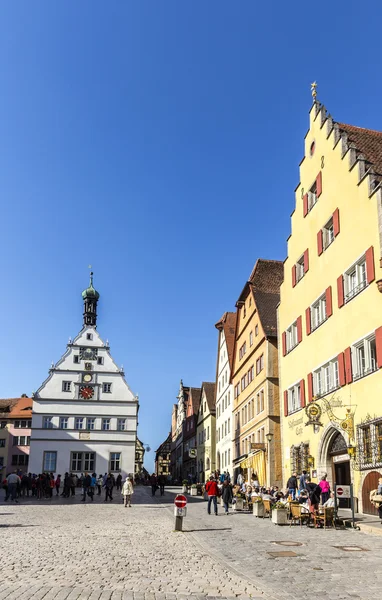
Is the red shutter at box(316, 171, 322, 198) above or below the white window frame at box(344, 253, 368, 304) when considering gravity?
above

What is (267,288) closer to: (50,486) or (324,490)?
(50,486)

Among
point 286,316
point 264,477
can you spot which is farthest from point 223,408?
point 286,316

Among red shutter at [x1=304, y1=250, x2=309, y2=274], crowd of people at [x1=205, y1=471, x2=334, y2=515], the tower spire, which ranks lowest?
crowd of people at [x1=205, y1=471, x2=334, y2=515]

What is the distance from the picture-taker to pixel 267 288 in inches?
1602

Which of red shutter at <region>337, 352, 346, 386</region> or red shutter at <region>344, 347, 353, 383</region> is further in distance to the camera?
red shutter at <region>337, 352, 346, 386</region>

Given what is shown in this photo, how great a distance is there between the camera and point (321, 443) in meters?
24.5

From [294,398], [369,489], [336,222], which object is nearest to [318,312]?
[336,222]

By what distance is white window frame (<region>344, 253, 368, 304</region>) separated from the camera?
70.8 feet

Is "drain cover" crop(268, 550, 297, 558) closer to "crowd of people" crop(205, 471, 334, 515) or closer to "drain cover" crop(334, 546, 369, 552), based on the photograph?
"drain cover" crop(334, 546, 369, 552)

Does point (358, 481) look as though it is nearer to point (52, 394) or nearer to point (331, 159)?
point (331, 159)

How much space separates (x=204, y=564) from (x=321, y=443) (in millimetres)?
14063

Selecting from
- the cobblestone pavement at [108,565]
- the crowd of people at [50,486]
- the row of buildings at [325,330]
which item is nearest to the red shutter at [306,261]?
the row of buildings at [325,330]

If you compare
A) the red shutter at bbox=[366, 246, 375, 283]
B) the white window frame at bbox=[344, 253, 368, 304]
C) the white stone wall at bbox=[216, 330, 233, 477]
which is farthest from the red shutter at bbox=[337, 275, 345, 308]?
the white stone wall at bbox=[216, 330, 233, 477]

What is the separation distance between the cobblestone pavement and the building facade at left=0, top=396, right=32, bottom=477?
59877 mm
